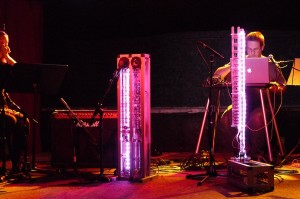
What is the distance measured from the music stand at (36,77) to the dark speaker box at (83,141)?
88 centimetres

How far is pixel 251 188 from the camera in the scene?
4789 millimetres

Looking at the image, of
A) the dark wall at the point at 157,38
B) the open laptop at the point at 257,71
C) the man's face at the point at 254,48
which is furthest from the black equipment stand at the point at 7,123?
the man's face at the point at 254,48

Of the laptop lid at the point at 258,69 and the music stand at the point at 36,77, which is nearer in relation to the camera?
the music stand at the point at 36,77

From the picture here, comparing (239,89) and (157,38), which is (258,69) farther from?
(157,38)

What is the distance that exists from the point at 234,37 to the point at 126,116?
161 centimetres

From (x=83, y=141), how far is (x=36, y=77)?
4.65 feet

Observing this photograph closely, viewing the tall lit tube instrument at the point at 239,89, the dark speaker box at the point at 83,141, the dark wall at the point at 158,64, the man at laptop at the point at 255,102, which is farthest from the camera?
the dark wall at the point at 158,64

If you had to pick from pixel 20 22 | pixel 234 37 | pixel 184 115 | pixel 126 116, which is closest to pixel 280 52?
pixel 184 115

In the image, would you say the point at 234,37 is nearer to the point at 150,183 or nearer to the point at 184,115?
the point at 150,183

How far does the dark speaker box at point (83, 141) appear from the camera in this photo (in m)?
6.71

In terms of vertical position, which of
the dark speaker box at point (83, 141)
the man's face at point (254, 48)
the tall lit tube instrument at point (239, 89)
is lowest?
the dark speaker box at point (83, 141)

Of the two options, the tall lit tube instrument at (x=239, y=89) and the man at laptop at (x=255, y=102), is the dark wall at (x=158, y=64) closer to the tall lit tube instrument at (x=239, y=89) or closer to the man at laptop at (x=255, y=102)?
the man at laptop at (x=255, y=102)

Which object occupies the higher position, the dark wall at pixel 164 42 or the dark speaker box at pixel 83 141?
the dark wall at pixel 164 42

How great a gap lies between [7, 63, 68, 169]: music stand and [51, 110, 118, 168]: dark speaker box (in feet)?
2.90
